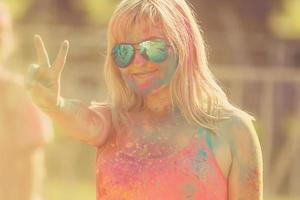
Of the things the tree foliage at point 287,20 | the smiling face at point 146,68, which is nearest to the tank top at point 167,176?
the smiling face at point 146,68

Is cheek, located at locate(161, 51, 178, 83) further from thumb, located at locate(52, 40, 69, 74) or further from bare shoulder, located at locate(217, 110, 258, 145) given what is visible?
thumb, located at locate(52, 40, 69, 74)

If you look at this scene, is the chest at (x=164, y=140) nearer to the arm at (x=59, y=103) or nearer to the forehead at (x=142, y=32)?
the arm at (x=59, y=103)

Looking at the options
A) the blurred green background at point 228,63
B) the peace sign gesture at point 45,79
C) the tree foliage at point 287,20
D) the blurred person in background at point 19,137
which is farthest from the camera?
the tree foliage at point 287,20

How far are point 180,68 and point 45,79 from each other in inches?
15.8

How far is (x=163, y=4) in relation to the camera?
334 centimetres

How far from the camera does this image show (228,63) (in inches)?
595

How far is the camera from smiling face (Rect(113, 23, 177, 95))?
3316mm

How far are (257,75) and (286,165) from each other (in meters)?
1.08

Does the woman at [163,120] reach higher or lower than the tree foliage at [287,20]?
lower

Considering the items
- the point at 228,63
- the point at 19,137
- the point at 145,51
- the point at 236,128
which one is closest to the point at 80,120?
the point at 145,51

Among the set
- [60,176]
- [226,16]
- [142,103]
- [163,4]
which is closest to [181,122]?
[142,103]

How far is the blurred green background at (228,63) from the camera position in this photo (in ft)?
36.4

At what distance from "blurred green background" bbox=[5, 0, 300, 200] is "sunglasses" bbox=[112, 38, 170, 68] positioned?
6.13 m

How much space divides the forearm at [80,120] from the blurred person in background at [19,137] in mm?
2891
